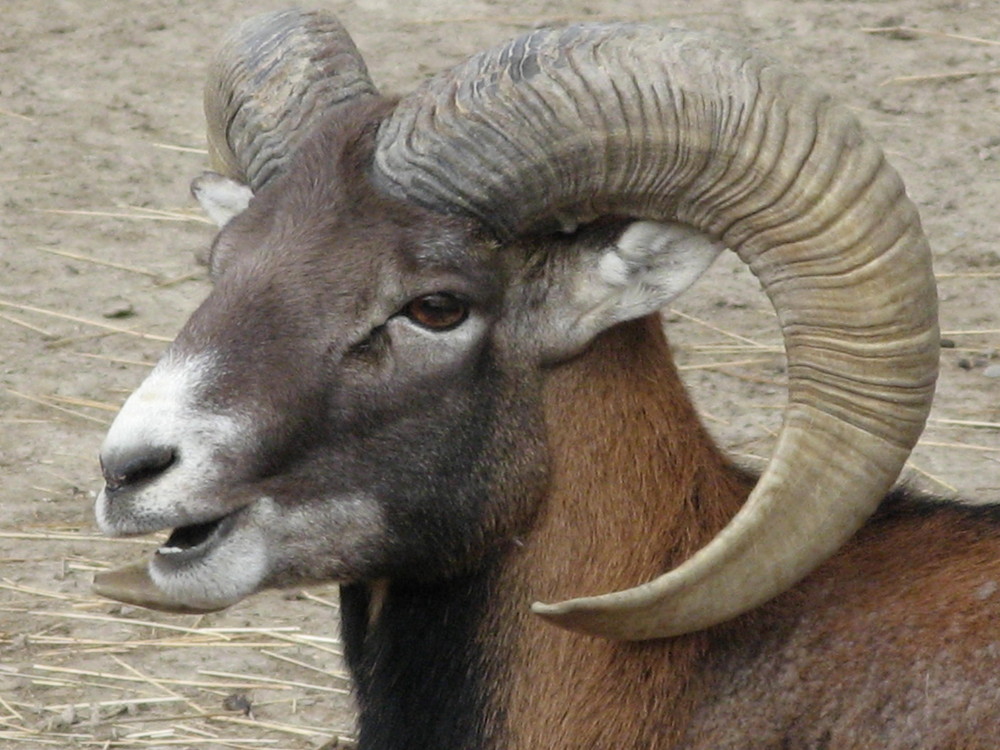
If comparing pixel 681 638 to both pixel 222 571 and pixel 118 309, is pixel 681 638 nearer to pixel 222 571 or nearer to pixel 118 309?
pixel 222 571

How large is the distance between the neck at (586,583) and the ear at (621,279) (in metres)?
0.12

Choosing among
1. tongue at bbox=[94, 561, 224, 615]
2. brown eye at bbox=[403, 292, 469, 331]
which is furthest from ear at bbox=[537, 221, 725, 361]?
tongue at bbox=[94, 561, 224, 615]

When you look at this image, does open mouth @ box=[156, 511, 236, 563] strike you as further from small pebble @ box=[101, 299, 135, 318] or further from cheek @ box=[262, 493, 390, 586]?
small pebble @ box=[101, 299, 135, 318]

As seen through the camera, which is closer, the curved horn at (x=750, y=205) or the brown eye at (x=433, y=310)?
the curved horn at (x=750, y=205)

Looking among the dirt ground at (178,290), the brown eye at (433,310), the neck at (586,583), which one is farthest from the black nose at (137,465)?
the dirt ground at (178,290)

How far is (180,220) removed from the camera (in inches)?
472

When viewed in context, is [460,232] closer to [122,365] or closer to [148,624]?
[148,624]

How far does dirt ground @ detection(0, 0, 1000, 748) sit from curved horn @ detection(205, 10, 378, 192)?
260 centimetres

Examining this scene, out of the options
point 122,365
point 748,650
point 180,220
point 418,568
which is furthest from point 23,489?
point 748,650

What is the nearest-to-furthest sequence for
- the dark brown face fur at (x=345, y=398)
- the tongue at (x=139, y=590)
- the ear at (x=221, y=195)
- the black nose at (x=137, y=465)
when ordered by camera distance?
1. the black nose at (x=137, y=465)
2. the dark brown face fur at (x=345, y=398)
3. the tongue at (x=139, y=590)
4. the ear at (x=221, y=195)

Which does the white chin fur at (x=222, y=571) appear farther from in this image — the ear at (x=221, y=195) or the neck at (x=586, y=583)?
the ear at (x=221, y=195)

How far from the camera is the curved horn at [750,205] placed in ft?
16.1

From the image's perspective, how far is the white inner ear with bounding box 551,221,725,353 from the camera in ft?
17.5

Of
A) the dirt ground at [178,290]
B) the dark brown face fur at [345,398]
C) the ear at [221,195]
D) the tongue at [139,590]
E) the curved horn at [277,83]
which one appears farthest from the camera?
the dirt ground at [178,290]
